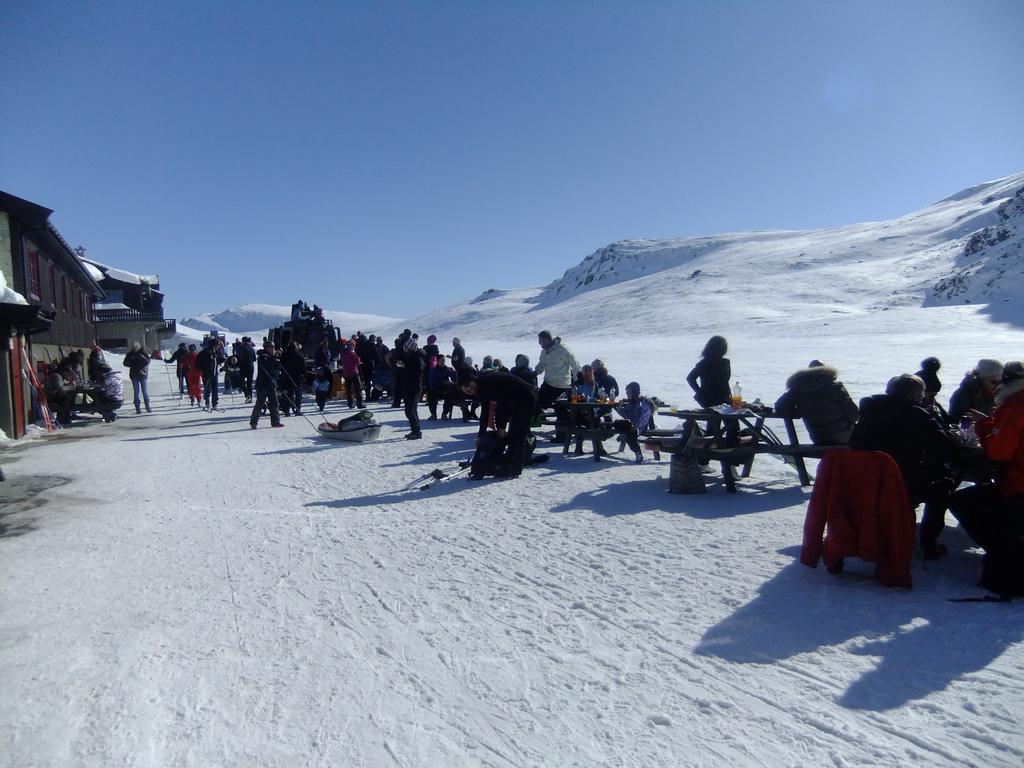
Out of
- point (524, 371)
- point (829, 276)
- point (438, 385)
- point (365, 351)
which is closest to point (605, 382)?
point (524, 371)

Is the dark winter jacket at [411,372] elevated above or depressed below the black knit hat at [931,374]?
above

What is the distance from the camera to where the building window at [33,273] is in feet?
65.6

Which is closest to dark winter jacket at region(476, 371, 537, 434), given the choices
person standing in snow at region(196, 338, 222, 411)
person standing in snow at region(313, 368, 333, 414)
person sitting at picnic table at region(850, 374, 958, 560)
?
person sitting at picnic table at region(850, 374, 958, 560)

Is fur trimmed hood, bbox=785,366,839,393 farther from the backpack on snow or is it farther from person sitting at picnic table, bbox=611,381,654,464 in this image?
the backpack on snow

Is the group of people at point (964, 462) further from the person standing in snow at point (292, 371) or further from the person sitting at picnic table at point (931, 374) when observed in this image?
the person standing in snow at point (292, 371)

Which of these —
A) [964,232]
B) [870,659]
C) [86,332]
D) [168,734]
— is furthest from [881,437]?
[964,232]

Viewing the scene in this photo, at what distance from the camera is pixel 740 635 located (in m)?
4.07

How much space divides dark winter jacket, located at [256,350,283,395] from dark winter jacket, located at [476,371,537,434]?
6.52 m

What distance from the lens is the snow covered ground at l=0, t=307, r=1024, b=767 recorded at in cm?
312

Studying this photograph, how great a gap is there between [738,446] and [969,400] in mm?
2218

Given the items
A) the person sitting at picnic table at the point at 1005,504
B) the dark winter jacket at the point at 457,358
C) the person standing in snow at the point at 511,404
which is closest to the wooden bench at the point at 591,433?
the person standing in snow at the point at 511,404

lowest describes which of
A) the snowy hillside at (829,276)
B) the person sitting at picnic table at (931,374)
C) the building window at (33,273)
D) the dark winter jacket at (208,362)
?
the person sitting at picnic table at (931,374)

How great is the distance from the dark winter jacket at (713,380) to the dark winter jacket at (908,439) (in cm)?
358

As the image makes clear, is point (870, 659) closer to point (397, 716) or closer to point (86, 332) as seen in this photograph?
point (397, 716)
